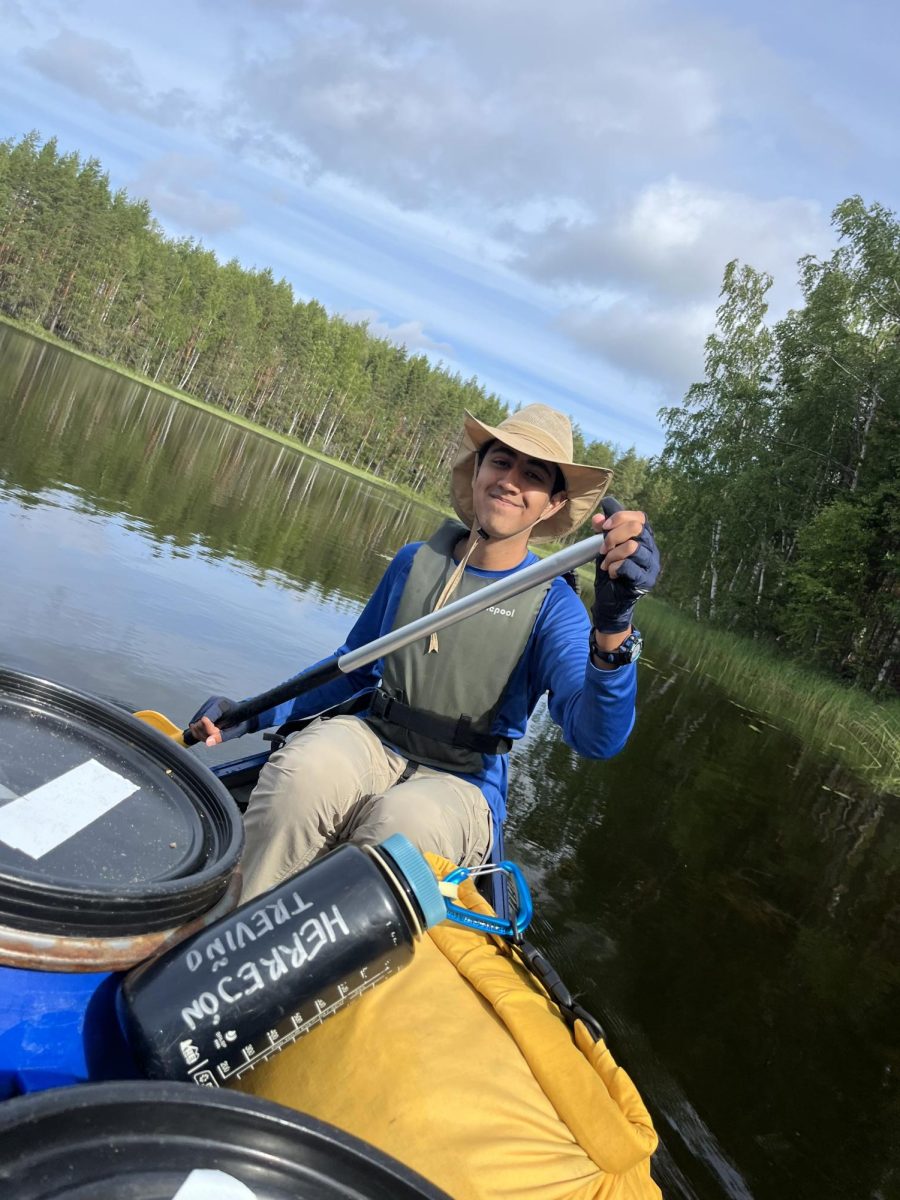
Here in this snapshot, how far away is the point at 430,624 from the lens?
7.95 ft

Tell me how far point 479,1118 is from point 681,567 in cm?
3406

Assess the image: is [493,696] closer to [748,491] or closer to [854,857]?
[854,857]

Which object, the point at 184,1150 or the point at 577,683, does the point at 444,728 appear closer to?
the point at 577,683

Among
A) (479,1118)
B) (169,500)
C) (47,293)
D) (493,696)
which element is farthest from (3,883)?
(47,293)

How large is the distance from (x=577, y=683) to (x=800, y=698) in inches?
653

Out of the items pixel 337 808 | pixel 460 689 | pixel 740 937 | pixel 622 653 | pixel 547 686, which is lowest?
pixel 740 937

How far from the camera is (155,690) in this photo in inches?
239

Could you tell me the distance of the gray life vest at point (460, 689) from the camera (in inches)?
119

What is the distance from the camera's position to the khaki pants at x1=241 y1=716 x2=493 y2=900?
8.07ft

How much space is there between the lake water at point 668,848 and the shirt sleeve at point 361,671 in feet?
6.77

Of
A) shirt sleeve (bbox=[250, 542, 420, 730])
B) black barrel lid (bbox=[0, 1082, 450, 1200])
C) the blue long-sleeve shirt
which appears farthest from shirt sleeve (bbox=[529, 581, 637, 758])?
black barrel lid (bbox=[0, 1082, 450, 1200])

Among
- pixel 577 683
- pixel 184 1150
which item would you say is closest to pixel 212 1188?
pixel 184 1150

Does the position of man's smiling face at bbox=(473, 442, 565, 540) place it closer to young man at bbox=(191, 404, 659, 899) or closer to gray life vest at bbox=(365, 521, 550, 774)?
young man at bbox=(191, 404, 659, 899)

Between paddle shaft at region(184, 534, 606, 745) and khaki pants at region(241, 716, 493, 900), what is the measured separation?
0.73 ft
